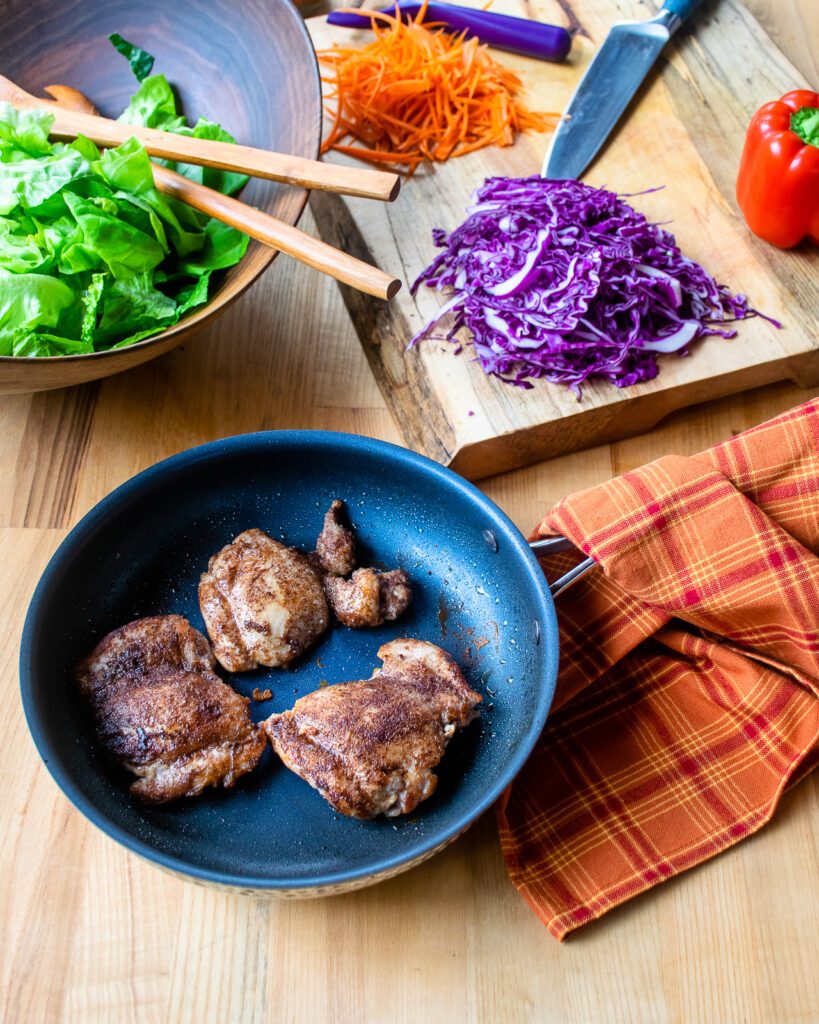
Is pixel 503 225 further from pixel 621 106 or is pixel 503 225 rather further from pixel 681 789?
pixel 681 789

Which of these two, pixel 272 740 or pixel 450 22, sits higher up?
pixel 450 22

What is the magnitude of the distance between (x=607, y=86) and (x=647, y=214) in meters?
0.47

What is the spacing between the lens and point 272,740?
6.57 ft

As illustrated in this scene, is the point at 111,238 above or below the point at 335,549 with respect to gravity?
above

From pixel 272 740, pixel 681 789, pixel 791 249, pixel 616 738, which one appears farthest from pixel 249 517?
pixel 791 249

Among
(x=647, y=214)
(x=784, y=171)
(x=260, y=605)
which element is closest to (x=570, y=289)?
(x=647, y=214)

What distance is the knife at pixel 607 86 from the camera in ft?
9.71

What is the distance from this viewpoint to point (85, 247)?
2.30 meters

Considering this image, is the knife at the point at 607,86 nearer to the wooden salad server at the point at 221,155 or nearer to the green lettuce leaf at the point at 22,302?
the wooden salad server at the point at 221,155

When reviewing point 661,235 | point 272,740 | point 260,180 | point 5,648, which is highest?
point 661,235

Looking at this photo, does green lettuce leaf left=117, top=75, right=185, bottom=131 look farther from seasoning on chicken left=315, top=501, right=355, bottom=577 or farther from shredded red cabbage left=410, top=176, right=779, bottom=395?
seasoning on chicken left=315, top=501, right=355, bottom=577

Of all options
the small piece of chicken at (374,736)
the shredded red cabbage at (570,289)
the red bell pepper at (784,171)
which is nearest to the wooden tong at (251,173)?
the shredded red cabbage at (570,289)

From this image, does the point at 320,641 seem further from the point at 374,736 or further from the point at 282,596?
the point at 374,736

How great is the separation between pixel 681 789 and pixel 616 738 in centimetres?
17
